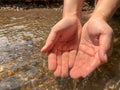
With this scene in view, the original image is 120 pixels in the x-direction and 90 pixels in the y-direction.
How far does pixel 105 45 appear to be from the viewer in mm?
2449

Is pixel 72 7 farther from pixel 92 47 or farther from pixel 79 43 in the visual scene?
pixel 92 47

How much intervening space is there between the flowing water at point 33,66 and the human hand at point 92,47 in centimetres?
33

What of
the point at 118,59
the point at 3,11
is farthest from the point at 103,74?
the point at 3,11

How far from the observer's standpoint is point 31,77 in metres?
3.10

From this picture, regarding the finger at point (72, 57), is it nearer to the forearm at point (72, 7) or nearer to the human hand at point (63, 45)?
the human hand at point (63, 45)

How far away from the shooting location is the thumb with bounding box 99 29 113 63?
2.40m

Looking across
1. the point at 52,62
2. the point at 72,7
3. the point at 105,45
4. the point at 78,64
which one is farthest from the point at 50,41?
the point at 72,7

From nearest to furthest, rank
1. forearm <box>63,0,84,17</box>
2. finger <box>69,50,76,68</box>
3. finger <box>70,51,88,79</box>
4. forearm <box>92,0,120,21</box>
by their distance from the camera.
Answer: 1. finger <box>70,51,88,79</box>
2. finger <box>69,50,76,68</box>
3. forearm <box>92,0,120,21</box>
4. forearm <box>63,0,84,17</box>

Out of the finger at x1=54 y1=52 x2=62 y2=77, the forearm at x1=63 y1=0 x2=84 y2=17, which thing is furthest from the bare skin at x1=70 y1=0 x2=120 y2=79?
the forearm at x1=63 y1=0 x2=84 y2=17

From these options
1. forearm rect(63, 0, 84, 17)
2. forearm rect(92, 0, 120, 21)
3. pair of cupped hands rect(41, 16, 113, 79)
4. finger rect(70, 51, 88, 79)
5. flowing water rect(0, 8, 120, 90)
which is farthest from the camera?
forearm rect(63, 0, 84, 17)

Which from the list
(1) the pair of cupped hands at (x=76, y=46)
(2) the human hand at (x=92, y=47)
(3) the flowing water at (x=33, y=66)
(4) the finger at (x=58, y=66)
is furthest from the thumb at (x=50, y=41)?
(3) the flowing water at (x=33, y=66)

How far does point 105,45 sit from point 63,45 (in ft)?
1.81

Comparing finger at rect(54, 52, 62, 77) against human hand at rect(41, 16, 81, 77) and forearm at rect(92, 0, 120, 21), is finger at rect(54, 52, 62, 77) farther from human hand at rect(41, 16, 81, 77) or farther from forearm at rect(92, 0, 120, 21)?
forearm at rect(92, 0, 120, 21)

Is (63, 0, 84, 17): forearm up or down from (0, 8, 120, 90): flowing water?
up
